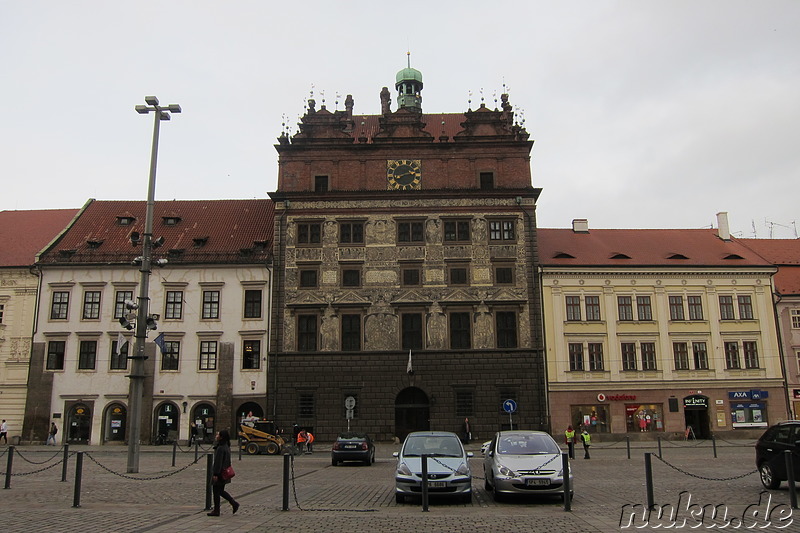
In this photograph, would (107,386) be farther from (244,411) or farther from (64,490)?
(64,490)

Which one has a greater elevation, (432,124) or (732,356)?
(432,124)

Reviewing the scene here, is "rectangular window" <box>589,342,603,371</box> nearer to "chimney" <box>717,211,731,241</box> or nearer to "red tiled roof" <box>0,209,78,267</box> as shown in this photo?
"chimney" <box>717,211,731,241</box>

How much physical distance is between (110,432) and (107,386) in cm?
290

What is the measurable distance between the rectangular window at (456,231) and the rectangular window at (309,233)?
8318 millimetres

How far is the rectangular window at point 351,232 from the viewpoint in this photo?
44031 millimetres

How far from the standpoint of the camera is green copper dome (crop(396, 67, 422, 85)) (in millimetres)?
57125

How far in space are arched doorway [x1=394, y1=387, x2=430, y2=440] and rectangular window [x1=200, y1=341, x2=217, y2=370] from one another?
1185 cm

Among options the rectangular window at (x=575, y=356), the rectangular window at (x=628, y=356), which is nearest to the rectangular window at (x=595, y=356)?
the rectangular window at (x=575, y=356)

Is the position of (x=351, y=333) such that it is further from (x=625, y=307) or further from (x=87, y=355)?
(x=625, y=307)

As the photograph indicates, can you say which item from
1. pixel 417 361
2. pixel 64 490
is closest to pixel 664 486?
pixel 64 490

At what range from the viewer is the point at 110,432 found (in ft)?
140

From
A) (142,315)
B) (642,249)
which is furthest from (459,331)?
(142,315)

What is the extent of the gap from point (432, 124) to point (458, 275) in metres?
13.6

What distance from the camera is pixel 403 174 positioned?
1778 inches
